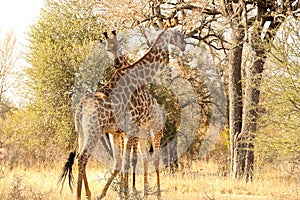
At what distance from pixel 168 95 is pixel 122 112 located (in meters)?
6.41

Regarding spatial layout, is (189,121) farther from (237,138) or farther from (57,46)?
(57,46)

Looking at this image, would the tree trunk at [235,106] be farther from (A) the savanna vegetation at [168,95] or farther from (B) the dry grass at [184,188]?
(B) the dry grass at [184,188]

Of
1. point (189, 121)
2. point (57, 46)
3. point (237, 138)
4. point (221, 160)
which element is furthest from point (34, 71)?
point (221, 160)

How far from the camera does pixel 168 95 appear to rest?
13.9 metres

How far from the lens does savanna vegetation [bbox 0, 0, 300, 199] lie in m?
9.83

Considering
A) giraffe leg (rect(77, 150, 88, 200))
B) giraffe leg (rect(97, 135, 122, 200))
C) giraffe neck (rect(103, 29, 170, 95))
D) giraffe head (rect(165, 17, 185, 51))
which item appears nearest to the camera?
giraffe leg (rect(77, 150, 88, 200))

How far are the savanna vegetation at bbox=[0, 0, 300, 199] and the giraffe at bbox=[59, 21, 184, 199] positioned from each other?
147 centimetres

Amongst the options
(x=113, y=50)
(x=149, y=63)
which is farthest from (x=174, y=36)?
(x=113, y=50)

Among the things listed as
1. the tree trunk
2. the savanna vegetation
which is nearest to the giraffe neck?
the savanna vegetation

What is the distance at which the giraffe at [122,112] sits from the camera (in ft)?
22.9

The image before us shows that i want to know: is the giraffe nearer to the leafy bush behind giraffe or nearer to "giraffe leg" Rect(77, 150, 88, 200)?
"giraffe leg" Rect(77, 150, 88, 200)

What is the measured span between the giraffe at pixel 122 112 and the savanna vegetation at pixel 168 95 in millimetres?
1471

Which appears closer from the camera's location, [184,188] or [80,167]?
[80,167]

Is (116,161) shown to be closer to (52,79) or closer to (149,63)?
(149,63)
